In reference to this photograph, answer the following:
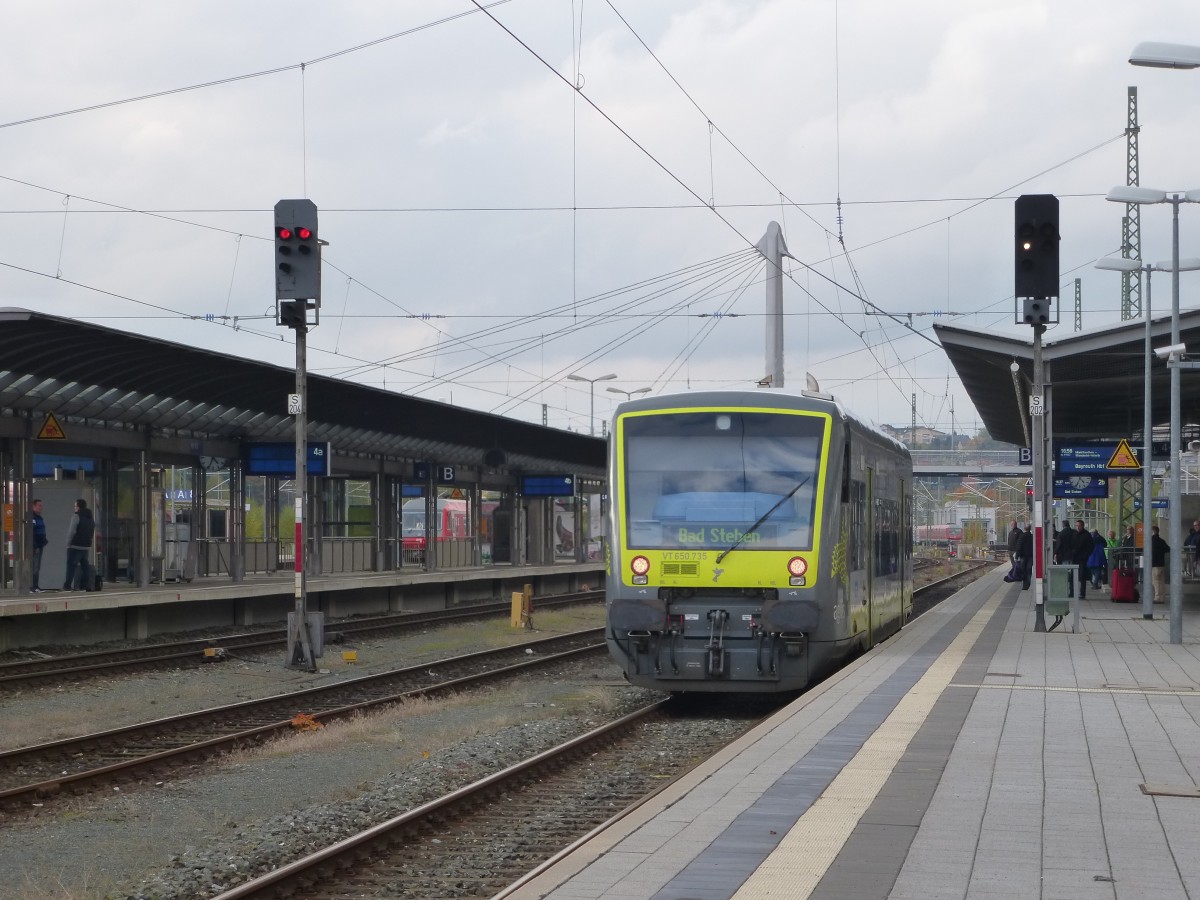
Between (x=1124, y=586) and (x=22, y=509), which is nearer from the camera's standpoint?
(x=22, y=509)

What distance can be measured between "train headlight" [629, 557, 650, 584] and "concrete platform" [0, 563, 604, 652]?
9846 millimetres

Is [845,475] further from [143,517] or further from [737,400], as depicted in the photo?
[143,517]

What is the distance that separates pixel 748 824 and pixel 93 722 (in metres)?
9.12

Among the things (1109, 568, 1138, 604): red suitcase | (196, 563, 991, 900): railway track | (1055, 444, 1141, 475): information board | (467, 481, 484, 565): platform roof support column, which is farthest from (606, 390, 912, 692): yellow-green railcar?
(467, 481, 484, 565): platform roof support column

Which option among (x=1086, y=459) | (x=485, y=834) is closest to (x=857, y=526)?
(x=485, y=834)

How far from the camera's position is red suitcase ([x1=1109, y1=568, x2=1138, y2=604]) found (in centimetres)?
3102

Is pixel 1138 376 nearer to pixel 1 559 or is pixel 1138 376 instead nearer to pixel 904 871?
pixel 1 559

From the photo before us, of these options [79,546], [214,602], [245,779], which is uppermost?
[79,546]

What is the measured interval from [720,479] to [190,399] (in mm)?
12998

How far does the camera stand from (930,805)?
7902 mm

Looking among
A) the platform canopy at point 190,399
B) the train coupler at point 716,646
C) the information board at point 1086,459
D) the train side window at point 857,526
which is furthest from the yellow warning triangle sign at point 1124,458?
the train coupler at point 716,646

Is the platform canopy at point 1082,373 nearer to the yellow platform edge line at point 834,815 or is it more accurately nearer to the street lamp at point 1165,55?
the street lamp at point 1165,55

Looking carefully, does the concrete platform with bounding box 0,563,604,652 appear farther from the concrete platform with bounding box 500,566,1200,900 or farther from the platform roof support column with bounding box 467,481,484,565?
the concrete platform with bounding box 500,566,1200,900

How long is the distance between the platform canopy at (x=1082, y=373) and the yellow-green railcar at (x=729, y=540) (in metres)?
11.1
